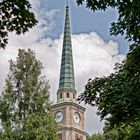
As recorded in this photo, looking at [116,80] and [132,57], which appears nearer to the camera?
[132,57]

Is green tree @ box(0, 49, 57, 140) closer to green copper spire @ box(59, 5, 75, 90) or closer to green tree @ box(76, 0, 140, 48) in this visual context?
green tree @ box(76, 0, 140, 48)

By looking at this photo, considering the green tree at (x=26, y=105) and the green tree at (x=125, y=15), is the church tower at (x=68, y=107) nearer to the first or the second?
the green tree at (x=26, y=105)

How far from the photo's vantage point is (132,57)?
12.9 m

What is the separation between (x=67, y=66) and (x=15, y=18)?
3640 inches

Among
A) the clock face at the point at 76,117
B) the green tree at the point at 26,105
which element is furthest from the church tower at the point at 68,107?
the green tree at the point at 26,105

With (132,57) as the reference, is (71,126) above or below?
above

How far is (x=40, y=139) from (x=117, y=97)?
12.3 meters

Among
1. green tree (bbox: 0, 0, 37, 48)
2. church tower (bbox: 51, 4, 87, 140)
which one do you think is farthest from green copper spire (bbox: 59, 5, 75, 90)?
green tree (bbox: 0, 0, 37, 48)

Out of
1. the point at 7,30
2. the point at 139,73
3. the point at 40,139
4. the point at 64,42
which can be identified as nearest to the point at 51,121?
the point at 40,139

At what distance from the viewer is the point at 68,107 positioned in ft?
312

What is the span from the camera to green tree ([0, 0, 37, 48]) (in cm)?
724

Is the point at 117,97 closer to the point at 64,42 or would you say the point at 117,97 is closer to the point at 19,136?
the point at 19,136

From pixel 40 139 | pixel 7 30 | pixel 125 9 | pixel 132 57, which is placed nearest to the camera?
pixel 7 30

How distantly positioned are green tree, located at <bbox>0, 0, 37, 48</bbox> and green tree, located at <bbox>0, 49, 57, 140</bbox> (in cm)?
1932
